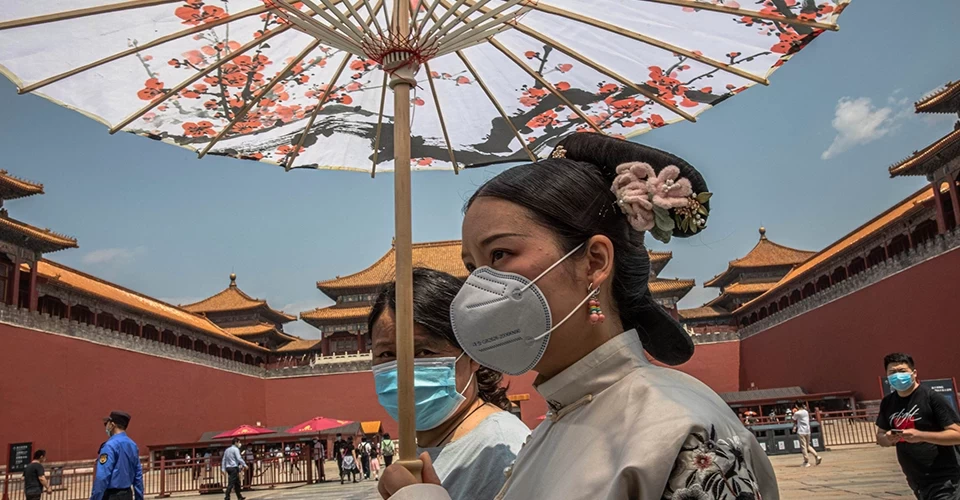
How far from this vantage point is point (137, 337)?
20328 mm

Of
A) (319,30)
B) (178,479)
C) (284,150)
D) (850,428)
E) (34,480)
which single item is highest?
(284,150)

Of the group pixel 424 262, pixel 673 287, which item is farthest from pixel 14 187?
pixel 673 287

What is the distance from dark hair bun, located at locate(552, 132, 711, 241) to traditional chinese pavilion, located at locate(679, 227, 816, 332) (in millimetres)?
29164

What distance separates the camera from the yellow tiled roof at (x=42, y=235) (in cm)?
1623

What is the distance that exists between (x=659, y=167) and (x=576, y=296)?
260 millimetres

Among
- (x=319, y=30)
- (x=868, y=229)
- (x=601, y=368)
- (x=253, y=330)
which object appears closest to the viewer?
(x=601, y=368)

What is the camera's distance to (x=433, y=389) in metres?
1.98

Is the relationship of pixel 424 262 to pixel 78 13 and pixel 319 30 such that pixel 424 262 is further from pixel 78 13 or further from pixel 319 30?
pixel 319 30

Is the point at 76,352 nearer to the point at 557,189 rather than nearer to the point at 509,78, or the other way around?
the point at 509,78

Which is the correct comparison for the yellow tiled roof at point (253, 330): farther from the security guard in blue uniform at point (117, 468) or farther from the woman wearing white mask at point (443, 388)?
the woman wearing white mask at point (443, 388)

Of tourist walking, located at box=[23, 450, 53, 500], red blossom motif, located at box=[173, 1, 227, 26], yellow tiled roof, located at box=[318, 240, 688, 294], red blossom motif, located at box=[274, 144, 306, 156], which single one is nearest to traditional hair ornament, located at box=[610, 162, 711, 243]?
red blossom motif, located at box=[173, 1, 227, 26]

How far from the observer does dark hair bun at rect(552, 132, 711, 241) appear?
116 cm

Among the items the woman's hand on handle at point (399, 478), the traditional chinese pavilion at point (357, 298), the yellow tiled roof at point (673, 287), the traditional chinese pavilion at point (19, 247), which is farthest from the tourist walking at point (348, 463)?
the yellow tiled roof at point (673, 287)

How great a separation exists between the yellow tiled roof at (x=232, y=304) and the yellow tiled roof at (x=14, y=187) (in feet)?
50.2
